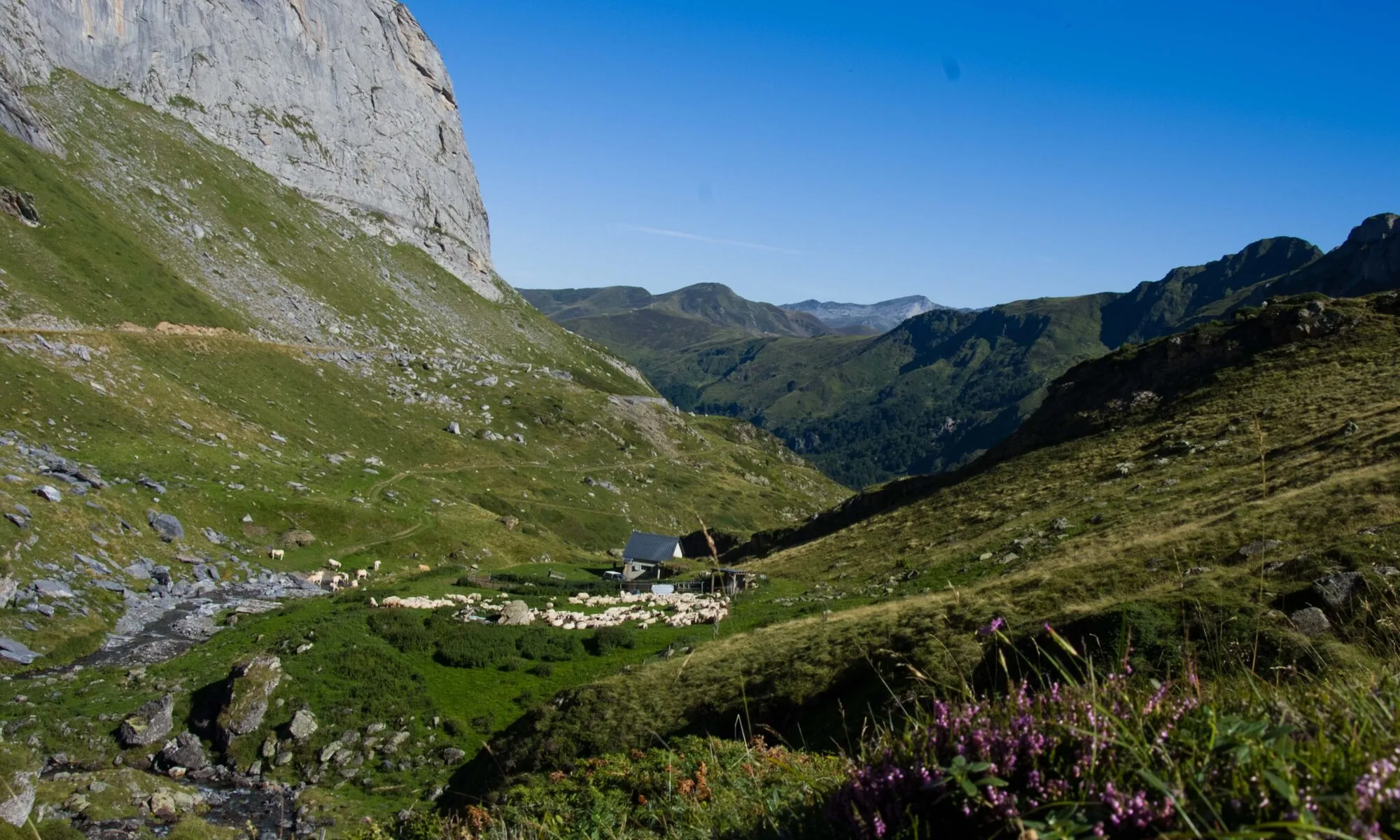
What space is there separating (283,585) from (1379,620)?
62494 millimetres

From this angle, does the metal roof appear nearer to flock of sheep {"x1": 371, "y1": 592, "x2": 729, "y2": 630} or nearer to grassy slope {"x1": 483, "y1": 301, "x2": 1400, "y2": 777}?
grassy slope {"x1": 483, "y1": 301, "x2": 1400, "y2": 777}

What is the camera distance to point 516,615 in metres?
46.7

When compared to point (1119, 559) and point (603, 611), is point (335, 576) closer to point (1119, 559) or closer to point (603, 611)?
point (603, 611)

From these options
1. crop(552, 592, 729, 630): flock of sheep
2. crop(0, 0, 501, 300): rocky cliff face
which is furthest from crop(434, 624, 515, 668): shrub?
crop(0, 0, 501, 300): rocky cliff face

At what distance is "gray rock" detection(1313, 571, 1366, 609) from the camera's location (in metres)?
18.3

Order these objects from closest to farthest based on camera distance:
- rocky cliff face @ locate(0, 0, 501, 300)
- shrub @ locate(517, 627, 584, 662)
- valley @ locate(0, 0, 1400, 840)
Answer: valley @ locate(0, 0, 1400, 840), shrub @ locate(517, 627, 584, 662), rocky cliff face @ locate(0, 0, 501, 300)

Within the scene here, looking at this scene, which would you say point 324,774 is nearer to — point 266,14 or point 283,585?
point 283,585

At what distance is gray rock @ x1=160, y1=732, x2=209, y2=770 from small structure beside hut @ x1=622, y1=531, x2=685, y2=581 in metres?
42.5

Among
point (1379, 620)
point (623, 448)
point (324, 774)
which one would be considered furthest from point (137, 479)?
point (623, 448)

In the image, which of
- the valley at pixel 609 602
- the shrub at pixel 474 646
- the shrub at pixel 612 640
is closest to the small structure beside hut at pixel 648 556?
the valley at pixel 609 602

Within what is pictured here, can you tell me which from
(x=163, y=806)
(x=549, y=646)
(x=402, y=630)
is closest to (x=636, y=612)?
(x=549, y=646)

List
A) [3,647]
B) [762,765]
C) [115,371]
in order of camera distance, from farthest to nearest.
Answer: [115,371] → [3,647] → [762,765]

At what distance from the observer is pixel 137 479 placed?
60281 millimetres

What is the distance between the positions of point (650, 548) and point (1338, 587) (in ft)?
211
